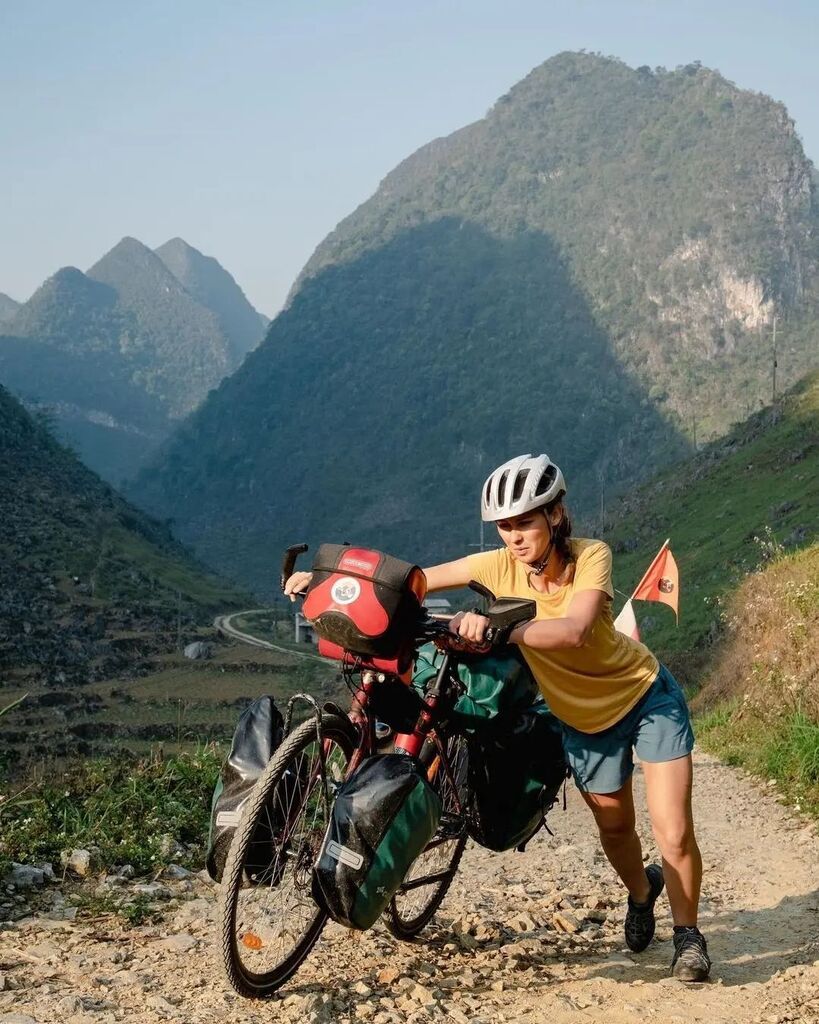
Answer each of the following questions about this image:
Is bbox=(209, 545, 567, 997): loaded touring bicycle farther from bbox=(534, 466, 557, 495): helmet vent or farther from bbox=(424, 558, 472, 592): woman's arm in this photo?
bbox=(534, 466, 557, 495): helmet vent

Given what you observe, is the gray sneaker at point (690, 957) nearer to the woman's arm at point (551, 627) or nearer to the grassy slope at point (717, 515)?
the woman's arm at point (551, 627)

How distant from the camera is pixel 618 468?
153875 mm

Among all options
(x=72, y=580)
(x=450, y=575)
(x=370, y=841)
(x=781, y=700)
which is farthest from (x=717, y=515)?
(x=370, y=841)

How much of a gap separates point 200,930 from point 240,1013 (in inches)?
43.4

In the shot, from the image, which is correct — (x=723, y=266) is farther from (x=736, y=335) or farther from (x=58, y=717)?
(x=58, y=717)

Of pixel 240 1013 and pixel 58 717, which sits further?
pixel 58 717

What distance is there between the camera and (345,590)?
4047 millimetres

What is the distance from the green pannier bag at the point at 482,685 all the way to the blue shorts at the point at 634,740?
0.27 meters

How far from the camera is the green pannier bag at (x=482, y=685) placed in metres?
4.68

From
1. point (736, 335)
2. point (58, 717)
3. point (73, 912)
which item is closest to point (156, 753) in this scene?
point (73, 912)

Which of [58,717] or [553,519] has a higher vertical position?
[553,519]

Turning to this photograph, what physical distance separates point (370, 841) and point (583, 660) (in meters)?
1.06

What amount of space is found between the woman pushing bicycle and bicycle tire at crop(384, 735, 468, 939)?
42cm

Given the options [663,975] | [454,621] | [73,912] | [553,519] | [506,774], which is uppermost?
[553,519]
